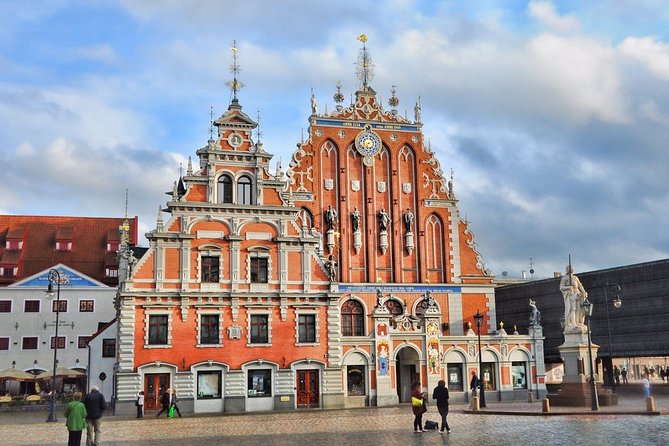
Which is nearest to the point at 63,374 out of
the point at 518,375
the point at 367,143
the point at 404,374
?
the point at 404,374

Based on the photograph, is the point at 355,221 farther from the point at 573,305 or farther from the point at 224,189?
the point at 573,305

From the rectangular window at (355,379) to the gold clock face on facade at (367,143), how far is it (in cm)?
1627

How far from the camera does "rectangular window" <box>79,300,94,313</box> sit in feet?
207

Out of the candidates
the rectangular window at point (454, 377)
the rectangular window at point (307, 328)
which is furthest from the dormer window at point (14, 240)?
the rectangular window at point (454, 377)

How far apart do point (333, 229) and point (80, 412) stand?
32.8 meters

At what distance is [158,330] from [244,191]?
9601 millimetres

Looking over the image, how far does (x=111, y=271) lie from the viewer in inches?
2672

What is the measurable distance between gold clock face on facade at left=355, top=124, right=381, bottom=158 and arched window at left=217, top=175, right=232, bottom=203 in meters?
12.7

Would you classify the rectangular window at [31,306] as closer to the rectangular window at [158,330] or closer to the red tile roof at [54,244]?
the red tile roof at [54,244]

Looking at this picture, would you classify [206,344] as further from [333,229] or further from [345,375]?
[333,229]

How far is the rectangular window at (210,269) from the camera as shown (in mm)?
42594

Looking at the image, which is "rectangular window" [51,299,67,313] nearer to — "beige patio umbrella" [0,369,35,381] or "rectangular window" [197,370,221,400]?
"beige patio umbrella" [0,369,35,381]

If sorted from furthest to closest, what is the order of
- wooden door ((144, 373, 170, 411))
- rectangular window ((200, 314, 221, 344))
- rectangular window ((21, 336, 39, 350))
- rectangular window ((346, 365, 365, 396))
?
rectangular window ((21, 336, 39, 350)) < rectangular window ((346, 365, 365, 396)) < rectangular window ((200, 314, 221, 344)) < wooden door ((144, 373, 170, 411))

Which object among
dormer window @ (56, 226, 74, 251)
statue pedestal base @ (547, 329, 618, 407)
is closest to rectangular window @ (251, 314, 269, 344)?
statue pedestal base @ (547, 329, 618, 407)
